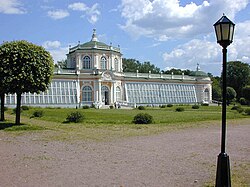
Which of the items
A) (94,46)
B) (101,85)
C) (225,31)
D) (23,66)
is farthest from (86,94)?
(225,31)

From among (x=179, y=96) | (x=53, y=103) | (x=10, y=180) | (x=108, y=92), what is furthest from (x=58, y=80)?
A: (x=10, y=180)

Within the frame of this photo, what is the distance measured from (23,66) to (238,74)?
75.0m

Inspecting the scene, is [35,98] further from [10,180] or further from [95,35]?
[10,180]

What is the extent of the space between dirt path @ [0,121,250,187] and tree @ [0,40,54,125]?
6145 millimetres

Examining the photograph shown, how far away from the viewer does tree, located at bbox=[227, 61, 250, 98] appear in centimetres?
8562

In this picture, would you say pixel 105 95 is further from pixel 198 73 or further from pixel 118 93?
pixel 198 73

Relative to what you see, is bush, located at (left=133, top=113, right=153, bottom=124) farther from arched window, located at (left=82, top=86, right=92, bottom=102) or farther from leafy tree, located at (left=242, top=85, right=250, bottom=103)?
leafy tree, located at (left=242, top=85, right=250, bottom=103)

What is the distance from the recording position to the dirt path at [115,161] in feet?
25.7

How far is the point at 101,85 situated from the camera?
62.4m

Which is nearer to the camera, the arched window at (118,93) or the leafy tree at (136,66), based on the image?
the arched window at (118,93)

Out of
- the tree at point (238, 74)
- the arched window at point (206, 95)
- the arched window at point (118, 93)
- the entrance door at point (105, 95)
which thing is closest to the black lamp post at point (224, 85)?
the entrance door at point (105, 95)

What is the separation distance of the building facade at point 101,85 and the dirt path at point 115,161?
44.5 metres

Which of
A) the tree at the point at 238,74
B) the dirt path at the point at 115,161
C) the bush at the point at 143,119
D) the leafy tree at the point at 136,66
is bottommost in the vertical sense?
the dirt path at the point at 115,161

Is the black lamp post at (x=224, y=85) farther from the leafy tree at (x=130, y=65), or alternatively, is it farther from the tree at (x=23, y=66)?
the leafy tree at (x=130, y=65)
